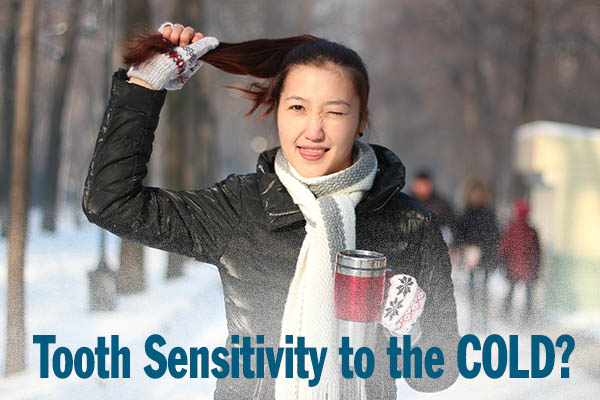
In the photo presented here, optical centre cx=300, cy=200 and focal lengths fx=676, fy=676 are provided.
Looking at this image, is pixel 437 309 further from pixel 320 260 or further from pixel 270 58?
pixel 270 58

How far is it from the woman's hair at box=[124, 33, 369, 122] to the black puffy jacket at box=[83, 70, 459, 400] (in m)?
0.10

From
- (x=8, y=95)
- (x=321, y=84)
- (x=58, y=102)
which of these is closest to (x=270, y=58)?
(x=321, y=84)

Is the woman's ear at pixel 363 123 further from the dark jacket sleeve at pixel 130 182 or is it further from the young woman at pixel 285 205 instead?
the dark jacket sleeve at pixel 130 182

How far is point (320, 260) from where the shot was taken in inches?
63.7

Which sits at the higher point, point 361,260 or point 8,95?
point 8,95

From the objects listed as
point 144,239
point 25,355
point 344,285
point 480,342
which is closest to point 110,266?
point 25,355

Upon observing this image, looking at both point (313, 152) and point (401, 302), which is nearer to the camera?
point (401, 302)

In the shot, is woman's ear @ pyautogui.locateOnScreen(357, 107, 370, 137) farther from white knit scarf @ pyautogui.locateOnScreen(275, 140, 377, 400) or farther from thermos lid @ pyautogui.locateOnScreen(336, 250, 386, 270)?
thermos lid @ pyautogui.locateOnScreen(336, 250, 386, 270)

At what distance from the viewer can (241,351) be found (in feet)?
5.57

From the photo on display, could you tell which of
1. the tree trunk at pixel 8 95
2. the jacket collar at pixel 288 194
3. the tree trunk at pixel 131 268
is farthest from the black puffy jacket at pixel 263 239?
the tree trunk at pixel 8 95

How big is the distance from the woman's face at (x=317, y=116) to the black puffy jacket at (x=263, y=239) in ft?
0.39

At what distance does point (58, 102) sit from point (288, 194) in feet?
41.6

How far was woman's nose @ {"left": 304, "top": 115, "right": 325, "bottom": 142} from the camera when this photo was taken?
161 cm

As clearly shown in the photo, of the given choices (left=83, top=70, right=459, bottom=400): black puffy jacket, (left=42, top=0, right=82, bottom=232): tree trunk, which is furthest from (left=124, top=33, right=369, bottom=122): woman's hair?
(left=42, top=0, right=82, bottom=232): tree trunk
